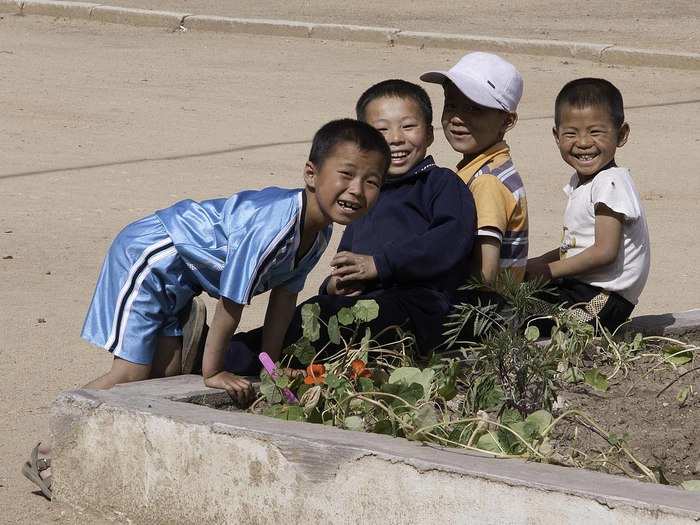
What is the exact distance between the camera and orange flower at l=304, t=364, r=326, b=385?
3953 millimetres

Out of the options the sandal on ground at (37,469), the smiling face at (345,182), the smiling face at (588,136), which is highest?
the smiling face at (588,136)

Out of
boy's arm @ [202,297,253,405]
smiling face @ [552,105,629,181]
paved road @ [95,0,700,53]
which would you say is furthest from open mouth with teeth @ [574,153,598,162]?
paved road @ [95,0,700,53]

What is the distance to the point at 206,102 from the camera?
11.4 m

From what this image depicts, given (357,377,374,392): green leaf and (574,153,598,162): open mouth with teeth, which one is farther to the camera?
(574,153,598,162): open mouth with teeth

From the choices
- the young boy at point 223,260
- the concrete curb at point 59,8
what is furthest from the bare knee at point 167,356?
the concrete curb at point 59,8

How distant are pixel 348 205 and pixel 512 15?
1307cm

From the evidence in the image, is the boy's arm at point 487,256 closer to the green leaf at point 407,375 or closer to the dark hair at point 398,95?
the dark hair at point 398,95

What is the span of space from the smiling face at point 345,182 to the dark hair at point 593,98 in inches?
44.3

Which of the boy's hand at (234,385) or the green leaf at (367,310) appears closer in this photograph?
the boy's hand at (234,385)

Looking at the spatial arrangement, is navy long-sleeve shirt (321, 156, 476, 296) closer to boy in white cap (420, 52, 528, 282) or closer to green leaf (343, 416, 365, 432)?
boy in white cap (420, 52, 528, 282)

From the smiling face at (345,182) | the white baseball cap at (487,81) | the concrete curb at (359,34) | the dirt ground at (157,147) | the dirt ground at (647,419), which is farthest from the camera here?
the concrete curb at (359,34)

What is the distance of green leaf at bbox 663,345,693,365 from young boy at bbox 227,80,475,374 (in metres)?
0.76

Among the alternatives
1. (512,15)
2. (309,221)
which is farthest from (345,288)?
(512,15)

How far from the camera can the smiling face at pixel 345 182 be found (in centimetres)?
400
